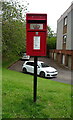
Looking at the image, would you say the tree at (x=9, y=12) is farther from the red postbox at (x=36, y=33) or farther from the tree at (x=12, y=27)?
the red postbox at (x=36, y=33)

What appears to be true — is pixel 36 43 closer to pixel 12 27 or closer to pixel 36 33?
pixel 36 33

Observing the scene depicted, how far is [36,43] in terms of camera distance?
12.3 feet

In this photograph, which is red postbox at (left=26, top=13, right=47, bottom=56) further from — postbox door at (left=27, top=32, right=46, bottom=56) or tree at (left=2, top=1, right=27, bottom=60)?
tree at (left=2, top=1, right=27, bottom=60)

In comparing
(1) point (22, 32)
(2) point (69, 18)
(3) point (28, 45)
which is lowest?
(3) point (28, 45)

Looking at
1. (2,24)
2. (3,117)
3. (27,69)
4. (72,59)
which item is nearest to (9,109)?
(3,117)

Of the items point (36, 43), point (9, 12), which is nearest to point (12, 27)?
point (9, 12)

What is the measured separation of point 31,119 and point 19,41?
20.4ft

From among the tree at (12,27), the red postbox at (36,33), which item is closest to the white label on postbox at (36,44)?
the red postbox at (36,33)

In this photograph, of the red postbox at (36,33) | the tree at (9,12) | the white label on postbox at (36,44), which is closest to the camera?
the red postbox at (36,33)

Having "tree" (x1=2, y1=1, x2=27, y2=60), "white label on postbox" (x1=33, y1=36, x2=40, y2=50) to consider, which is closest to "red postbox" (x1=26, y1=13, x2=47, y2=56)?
"white label on postbox" (x1=33, y1=36, x2=40, y2=50)

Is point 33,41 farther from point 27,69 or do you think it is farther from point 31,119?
point 27,69

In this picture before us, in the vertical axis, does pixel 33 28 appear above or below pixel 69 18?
below

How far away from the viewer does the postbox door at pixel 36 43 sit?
3.69 metres

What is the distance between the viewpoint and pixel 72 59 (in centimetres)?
1944
